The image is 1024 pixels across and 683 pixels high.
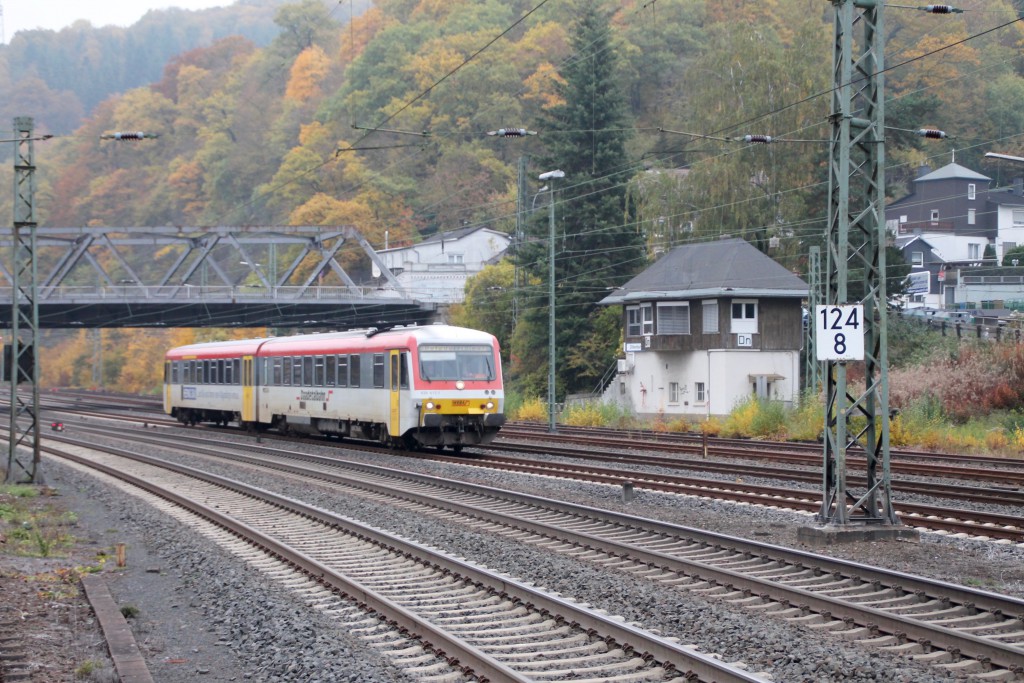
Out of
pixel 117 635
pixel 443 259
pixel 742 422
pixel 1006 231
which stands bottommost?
pixel 117 635

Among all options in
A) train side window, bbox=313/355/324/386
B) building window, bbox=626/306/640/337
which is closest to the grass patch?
train side window, bbox=313/355/324/386

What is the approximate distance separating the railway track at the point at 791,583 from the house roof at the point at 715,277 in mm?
30861

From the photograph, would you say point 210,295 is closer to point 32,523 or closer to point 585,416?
point 585,416

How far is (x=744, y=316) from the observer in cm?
4744

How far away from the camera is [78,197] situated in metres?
111

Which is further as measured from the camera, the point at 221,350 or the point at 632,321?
the point at 632,321

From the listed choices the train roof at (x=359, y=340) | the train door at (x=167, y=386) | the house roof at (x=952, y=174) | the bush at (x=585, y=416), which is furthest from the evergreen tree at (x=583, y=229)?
the house roof at (x=952, y=174)

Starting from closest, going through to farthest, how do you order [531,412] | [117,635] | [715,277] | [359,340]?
[117,635]
[359,340]
[531,412]
[715,277]

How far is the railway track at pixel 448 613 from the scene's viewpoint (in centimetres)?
821

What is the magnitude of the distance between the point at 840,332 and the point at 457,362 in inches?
558

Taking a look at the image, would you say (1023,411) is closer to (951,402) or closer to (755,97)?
(951,402)

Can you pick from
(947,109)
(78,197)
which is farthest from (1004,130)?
(78,197)

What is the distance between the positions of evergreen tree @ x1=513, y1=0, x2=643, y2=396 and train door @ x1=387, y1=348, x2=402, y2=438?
25915 millimetres

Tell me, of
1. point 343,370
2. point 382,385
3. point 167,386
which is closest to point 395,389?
point 382,385
